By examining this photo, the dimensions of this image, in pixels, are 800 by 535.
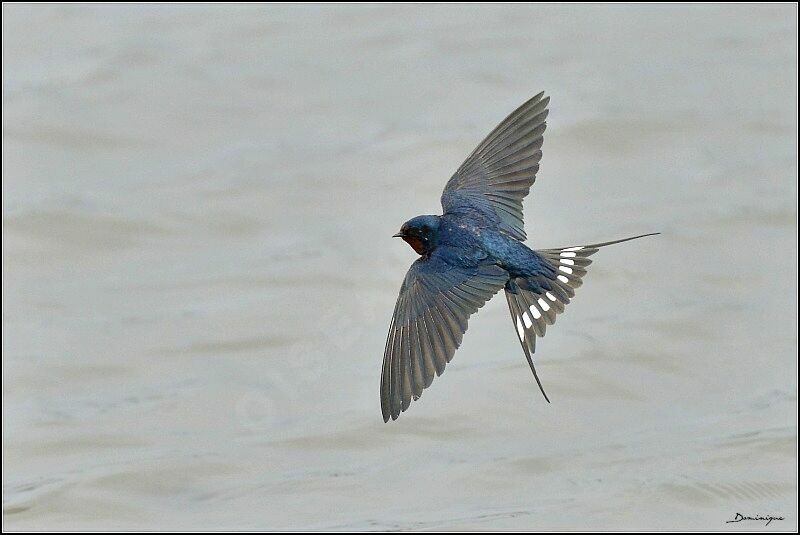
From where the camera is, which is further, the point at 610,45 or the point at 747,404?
the point at 610,45

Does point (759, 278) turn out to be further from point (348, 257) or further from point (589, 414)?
point (348, 257)

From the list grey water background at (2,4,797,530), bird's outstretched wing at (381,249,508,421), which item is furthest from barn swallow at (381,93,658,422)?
grey water background at (2,4,797,530)

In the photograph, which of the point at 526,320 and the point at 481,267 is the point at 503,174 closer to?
the point at 481,267

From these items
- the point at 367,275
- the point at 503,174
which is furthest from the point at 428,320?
the point at 367,275

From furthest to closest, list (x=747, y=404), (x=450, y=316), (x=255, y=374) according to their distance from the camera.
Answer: (x=255, y=374) → (x=747, y=404) → (x=450, y=316)

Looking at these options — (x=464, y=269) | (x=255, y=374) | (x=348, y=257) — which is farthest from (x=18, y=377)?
(x=464, y=269)

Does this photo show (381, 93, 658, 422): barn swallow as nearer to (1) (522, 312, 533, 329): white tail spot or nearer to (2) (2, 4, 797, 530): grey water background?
(1) (522, 312, 533, 329): white tail spot

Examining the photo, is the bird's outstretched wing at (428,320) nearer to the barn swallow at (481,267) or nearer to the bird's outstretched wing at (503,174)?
the barn swallow at (481,267)
